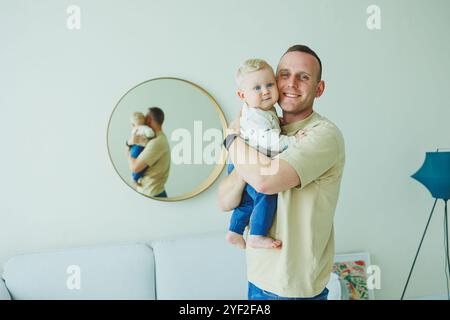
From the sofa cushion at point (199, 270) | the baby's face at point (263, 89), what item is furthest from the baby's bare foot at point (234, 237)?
the sofa cushion at point (199, 270)

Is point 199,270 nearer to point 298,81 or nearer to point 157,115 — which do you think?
point 157,115

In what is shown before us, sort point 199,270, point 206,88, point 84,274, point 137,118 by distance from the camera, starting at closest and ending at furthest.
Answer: point 84,274
point 199,270
point 137,118
point 206,88

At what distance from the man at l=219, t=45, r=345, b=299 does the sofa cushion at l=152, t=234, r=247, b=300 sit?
1.40 meters

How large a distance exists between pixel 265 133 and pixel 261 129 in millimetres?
14

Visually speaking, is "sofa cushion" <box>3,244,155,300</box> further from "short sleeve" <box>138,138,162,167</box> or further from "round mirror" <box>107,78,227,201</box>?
"short sleeve" <box>138,138,162,167</box>

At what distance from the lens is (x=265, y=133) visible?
3.50 feet

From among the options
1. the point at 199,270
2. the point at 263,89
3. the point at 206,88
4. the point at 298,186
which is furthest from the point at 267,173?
the point at 206,88

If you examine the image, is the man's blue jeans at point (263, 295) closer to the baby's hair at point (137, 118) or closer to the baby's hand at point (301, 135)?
the baby's hand at point (301, 135)

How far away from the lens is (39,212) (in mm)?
2557

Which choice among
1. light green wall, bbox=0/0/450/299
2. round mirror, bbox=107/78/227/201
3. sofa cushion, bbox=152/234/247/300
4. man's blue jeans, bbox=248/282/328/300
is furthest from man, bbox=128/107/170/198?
man's blue jeans, bbox=248/282/328/300

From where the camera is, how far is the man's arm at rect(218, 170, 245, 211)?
1.12m

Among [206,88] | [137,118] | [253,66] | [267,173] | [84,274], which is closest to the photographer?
[267,173]

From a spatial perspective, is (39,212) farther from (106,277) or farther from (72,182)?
(106,277)

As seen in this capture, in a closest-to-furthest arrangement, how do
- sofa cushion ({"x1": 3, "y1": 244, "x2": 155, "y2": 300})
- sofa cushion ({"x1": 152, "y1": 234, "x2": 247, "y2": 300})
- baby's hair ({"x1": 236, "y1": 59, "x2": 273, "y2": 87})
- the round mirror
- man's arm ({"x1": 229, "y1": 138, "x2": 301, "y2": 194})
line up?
man's arm ({"x1": 229, "y1": 138, "x2": 301, "y2": 194})
baby's hair ({"x1": 236, "y1": 59, "x2": 273, "y2": 87})
sofa cushion ({"x1": 3, "y1": 244, "x2": 155, "y2": 300})
sofa cushion ({"x1": 152, "y1": 234, "x2": 247, "y2": 300})
the round mirror
